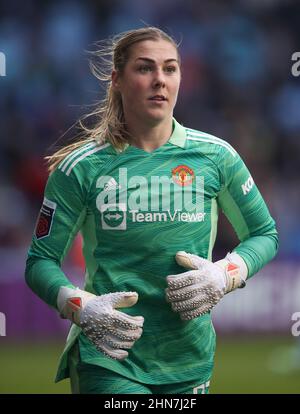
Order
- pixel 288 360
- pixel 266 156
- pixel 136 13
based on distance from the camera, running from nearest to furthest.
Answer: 1. pixel 288 360
2. pixel 266 156
3. pixel 136 13

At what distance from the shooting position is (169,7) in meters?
14.1

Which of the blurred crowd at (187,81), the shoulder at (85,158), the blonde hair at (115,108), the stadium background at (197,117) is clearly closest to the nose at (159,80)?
the blonde hair at (115,108)

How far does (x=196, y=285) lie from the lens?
4.50 meters

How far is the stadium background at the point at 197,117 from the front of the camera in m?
10.5

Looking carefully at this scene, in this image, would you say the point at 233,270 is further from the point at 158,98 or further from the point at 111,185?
the point at 158,98

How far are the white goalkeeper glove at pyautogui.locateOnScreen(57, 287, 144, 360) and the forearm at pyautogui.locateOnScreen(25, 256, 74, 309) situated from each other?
0.11 metres

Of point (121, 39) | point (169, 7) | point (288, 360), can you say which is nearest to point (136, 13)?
A: point (169, 7)

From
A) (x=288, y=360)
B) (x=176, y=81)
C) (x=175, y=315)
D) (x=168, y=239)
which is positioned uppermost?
(x=176, y=81)

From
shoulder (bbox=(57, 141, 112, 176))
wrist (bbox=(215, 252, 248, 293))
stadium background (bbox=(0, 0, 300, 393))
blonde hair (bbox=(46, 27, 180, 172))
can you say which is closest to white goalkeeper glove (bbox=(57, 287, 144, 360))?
wrist (bbox=(215, 252, 248, 293))

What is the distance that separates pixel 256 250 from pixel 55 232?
93 cm

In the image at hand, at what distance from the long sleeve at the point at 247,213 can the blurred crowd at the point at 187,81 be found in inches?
269

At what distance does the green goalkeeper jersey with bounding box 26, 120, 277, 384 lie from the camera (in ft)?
15.2

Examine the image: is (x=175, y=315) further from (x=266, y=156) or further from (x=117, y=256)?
(x=266, y=156)

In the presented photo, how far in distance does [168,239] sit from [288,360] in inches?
231
